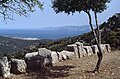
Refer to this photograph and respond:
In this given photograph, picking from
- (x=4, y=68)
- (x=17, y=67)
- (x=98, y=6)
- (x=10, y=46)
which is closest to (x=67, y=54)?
(x=98, y=6)

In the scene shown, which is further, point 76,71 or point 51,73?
point 76,71

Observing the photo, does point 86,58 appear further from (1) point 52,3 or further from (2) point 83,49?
(1) point 52,3

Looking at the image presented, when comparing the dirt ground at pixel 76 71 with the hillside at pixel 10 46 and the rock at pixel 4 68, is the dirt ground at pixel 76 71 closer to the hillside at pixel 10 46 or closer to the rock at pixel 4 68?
the rock at pixel 4 68

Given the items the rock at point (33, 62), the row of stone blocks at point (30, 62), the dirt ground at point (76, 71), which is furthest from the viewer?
the rock at point (33, 62)

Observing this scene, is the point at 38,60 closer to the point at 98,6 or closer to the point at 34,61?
the point at 34,61

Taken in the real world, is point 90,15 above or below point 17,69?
above

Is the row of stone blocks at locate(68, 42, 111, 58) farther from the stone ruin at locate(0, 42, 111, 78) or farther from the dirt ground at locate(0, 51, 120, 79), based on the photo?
the dirt ground at locate(0, 51, 120, 79)

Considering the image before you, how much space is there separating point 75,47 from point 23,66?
7.34 metres

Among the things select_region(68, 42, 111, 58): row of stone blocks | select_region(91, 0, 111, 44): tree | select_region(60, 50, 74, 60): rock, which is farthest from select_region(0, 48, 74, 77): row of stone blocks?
select_region(91, 0, 111, 44): tree

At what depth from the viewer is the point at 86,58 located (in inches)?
939

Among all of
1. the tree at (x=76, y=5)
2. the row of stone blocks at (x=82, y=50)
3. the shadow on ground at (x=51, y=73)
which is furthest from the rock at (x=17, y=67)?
the row of stone blocks at (x=82, y=50)

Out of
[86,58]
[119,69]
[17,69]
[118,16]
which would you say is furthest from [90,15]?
[118,16]

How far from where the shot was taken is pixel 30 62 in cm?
1872

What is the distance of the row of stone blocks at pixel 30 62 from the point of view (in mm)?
16484
